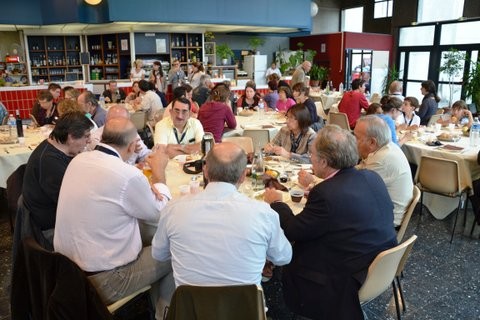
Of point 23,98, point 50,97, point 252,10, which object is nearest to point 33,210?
point 50,97

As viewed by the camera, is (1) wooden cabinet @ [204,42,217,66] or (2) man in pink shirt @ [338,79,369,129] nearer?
(2) man in pink shirt @ [338,79,369,129]

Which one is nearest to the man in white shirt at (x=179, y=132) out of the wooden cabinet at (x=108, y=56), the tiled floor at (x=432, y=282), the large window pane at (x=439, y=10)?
the tiled floor at (x=432, y=282)

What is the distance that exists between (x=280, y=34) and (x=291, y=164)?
13.1 m

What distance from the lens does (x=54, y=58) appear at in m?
12.9

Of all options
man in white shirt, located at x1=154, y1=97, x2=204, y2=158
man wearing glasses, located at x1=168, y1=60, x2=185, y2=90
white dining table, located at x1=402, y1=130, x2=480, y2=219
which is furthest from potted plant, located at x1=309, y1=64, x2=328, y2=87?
man in white shirt, located at x1=154, y1=97, x2=204, y2=158

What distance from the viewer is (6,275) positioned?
346cm

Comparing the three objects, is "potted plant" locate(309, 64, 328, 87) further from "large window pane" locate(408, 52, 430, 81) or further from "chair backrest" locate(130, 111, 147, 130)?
"chair backrest" locate(130, 111, 147, 130)

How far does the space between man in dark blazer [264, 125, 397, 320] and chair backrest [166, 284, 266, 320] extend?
0.59 metres

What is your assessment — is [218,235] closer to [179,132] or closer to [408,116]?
[179,132]

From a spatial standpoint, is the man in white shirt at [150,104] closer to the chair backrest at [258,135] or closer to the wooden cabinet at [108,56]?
the chair backrest at [258,135]

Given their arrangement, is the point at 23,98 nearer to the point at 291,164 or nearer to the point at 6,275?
the point at 6,275

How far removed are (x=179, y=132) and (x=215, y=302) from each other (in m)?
2.92

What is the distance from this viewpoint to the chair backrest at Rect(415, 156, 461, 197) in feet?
13.1

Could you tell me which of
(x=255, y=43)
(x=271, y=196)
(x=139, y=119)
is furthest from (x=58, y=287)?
(x=255, y=43)
